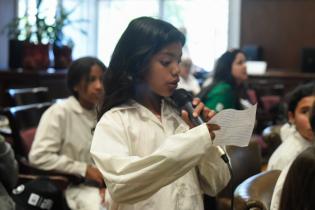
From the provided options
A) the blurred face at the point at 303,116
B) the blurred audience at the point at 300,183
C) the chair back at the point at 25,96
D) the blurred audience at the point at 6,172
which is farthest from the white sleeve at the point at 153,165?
the chair back at the point at 25,96

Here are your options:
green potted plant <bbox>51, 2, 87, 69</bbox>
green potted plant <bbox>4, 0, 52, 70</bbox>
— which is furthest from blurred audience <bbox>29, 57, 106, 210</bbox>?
green potted plant <bbox>51, 2, 87, 69</bbox>

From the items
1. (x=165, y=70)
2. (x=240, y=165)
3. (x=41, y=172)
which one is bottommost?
(x=41, y=172)

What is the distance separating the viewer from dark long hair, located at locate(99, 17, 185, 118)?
1317 mm

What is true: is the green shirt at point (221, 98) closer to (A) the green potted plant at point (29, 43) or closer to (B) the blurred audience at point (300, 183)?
(A) the green potted plant at point (29, 43)

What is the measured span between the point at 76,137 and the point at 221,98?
1.46 m

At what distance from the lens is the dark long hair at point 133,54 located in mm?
1317

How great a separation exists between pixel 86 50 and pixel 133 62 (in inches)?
298

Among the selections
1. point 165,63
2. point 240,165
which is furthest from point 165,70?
point 240,165

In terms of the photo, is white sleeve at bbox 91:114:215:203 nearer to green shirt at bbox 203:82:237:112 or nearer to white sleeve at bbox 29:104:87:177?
white sleeve at bbox 29:104:87:177

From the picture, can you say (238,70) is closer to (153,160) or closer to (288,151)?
(288,151)

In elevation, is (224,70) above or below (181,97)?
below

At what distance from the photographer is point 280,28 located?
8.88 m

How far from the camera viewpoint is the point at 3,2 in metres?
5.30

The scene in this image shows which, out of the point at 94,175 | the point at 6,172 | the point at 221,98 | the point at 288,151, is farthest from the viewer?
the point at 221,98
